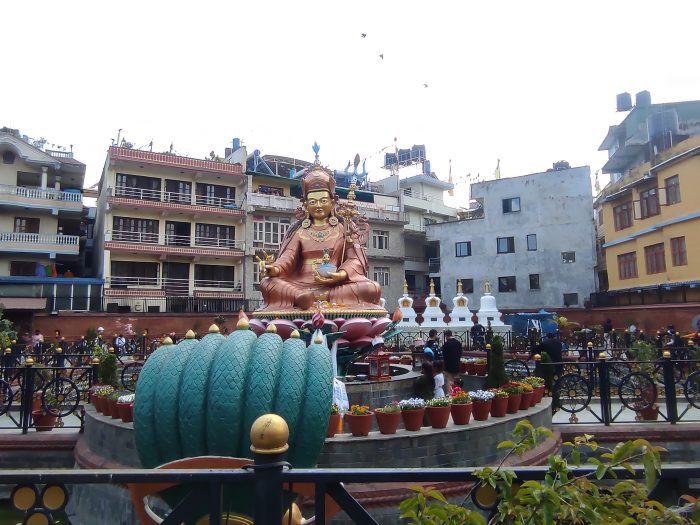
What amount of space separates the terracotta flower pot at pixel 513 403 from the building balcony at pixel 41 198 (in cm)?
3184

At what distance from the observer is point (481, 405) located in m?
7.98

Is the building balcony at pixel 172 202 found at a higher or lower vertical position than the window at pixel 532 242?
higher

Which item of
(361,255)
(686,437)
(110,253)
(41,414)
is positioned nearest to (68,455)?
(41,414)

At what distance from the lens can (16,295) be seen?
1116 inches

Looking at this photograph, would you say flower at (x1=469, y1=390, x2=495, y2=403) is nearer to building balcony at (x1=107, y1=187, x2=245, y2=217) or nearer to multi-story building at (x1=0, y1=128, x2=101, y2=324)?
multi-story building at (x1=0, y1=128, x2=101, y2=324)

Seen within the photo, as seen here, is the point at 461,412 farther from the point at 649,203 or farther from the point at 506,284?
the point at 506,284

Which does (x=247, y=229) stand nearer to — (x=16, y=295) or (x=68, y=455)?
(x=16, y=295)

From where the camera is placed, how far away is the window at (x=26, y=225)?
103ft

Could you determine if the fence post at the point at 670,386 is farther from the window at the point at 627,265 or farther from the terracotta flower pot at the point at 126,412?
the window at the point at 627,265

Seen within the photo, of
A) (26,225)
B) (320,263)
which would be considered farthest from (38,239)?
(320,263)

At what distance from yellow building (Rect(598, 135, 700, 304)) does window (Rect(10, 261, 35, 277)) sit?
116ft

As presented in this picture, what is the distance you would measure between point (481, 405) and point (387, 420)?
69.3 inches

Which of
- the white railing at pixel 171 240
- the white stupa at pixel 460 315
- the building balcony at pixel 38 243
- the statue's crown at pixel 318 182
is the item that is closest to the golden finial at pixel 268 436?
the statue's crown at pixel 318 182

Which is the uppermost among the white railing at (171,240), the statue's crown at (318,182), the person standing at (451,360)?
the white railing at (171,240)
